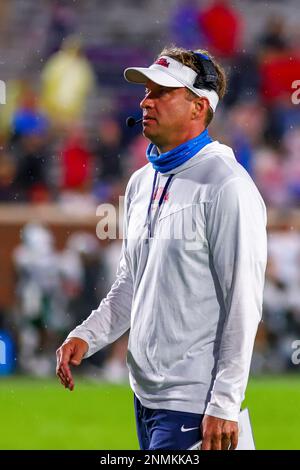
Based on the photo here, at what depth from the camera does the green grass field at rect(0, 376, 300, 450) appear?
8.02 metres

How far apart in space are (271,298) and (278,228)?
27.1 inches

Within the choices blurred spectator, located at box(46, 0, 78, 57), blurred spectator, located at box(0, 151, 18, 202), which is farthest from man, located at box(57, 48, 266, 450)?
blurred spectator, located at box(46, 0, 78, 57)

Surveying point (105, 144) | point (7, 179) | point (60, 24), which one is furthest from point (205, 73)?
point (60, 24)

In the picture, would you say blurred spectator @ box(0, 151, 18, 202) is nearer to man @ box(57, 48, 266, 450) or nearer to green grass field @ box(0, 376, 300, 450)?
green grass field @ box(0, 376, 300, 450)

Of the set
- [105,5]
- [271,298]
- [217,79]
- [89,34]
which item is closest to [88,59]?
[89,34]

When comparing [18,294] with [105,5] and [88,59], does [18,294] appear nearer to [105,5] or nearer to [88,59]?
[88,59]

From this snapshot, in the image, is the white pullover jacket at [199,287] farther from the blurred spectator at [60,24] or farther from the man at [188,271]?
the blurred spectator at [60,24]

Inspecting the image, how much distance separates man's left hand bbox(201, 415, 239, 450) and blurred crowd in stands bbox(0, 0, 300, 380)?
7195 mm

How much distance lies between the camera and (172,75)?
371 cm

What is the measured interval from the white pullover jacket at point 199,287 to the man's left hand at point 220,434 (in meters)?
0.03

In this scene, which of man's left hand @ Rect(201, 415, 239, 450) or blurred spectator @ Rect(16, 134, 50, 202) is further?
blurred spectator @ Rect(16, 134, 50, 202)

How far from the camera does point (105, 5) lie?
47.4ft

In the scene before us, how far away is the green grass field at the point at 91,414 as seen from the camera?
8.02 meters

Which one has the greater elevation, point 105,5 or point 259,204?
point 105,5
